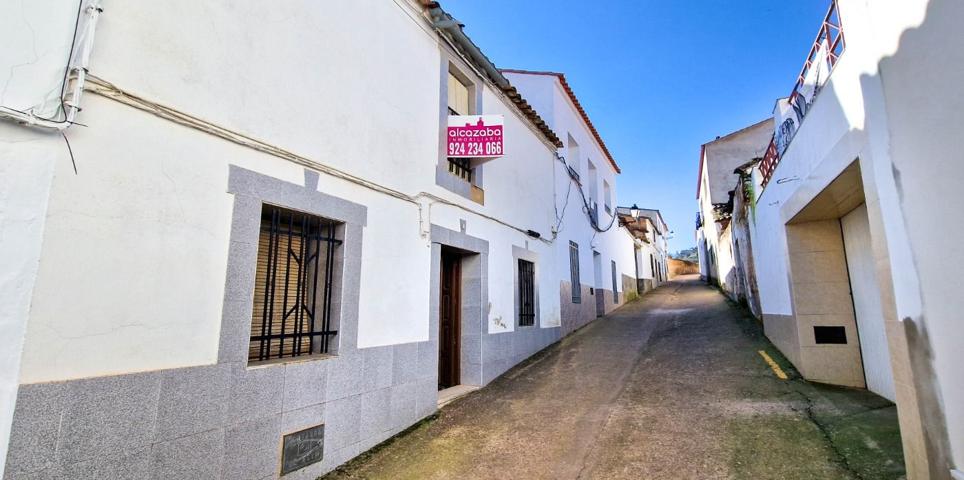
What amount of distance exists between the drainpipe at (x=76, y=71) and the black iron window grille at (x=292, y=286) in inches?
59.1

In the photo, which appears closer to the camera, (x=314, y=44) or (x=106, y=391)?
(x=106, y=391)

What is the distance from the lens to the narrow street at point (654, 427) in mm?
3973

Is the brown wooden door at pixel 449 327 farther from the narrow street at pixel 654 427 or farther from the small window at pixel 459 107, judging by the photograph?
the small window at pixel 459 107

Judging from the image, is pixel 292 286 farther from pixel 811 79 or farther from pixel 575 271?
pixel 575 271

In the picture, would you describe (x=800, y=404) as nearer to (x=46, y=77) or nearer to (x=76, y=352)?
(x=76, y=352)

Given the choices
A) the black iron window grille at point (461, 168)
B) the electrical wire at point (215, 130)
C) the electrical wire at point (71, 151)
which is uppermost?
the black iron window grille at point (461, 168)

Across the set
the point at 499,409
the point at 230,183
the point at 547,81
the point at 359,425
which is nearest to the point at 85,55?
the point at 230,183

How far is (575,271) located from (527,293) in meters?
3.24

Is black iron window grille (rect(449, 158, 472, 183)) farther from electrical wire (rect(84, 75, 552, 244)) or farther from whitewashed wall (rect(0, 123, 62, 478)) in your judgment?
whitewashed wall (rect(0, 123, 62, 478))

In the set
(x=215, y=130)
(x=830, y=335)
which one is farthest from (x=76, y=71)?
(x=830, y=335)

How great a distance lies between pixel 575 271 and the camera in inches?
449

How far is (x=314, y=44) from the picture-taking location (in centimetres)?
453

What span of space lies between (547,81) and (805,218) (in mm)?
6752

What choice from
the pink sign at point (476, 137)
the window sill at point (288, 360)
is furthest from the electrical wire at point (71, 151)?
the pink sign at point (476, 137)
